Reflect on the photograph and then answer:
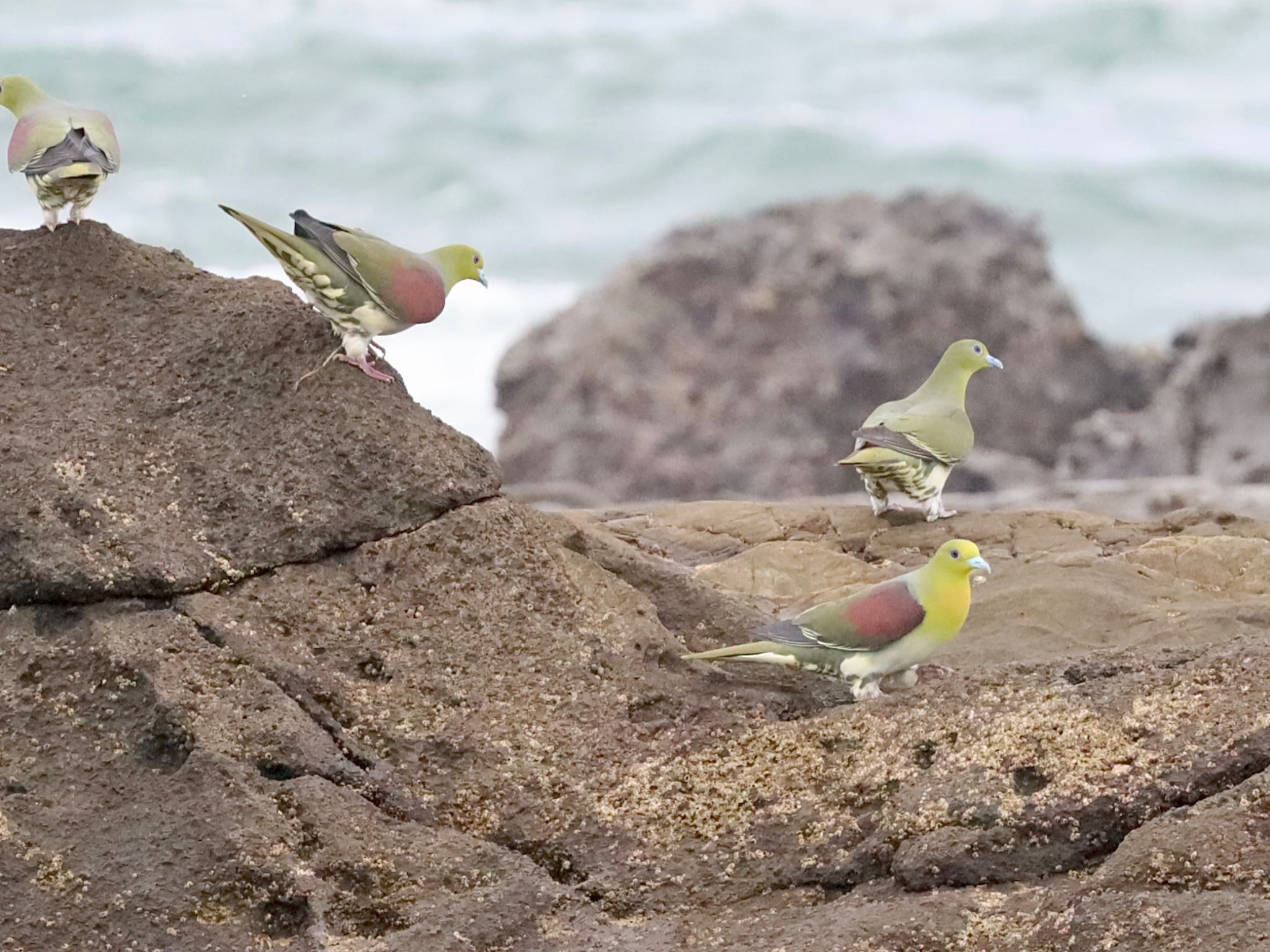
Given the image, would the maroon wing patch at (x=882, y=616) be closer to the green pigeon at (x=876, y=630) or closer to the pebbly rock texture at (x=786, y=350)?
the green pigeon at (x=876, y=630)

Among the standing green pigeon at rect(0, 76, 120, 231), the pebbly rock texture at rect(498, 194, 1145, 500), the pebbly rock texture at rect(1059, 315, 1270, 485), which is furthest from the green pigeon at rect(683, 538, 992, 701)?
the pebbly rock texture at rect(1059, 315, 1270, 485)

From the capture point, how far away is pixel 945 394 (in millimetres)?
9812

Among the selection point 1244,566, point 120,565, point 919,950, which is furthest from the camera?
point 1244,566

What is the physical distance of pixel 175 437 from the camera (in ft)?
18.0

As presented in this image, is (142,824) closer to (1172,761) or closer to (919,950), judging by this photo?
(919,950)

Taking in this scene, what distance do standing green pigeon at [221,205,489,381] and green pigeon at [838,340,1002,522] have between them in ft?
12.9

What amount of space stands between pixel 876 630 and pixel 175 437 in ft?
7.25

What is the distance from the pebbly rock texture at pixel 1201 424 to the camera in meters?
14.6

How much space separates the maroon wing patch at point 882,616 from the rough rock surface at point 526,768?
0.78 feet

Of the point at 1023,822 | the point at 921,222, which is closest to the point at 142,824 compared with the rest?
the point at 1023,822

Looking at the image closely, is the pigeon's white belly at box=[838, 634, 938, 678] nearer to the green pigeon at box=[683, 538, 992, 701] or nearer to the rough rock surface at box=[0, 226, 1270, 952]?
the green pigeon at box=[683, 538, 992, 701]

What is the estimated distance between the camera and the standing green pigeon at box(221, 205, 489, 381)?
5.57 meters

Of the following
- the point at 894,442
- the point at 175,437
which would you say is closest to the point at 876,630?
the point at 175,437

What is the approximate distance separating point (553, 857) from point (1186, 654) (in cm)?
192
